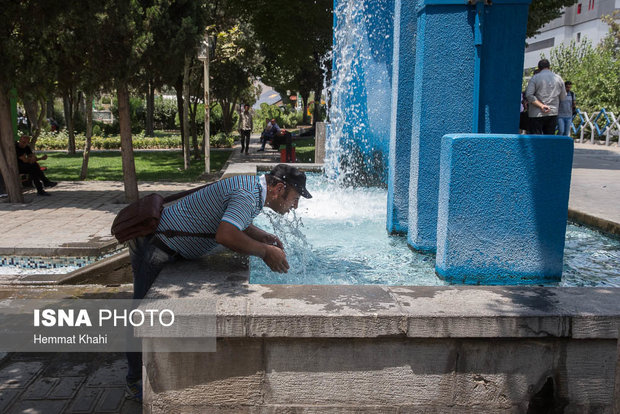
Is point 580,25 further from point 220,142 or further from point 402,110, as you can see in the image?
point 402,110

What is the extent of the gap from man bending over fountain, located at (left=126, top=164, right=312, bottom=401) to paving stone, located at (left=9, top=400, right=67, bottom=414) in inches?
15.7

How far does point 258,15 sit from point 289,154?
463cm

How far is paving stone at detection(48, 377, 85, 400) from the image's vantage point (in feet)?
11.7

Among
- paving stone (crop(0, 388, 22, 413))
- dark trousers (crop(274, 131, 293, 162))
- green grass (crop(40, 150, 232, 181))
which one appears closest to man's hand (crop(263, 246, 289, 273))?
paving stone (crop(0, 388, 22, 413))

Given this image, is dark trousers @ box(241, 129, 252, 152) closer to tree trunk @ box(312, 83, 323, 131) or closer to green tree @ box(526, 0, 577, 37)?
green tree @ box(526, 0, 577, 37)

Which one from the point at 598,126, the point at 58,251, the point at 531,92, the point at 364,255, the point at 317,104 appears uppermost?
the point at 317,104

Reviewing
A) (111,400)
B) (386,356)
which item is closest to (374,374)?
(386,356)

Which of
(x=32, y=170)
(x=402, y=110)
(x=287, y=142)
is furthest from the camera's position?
(x=287, y=142)

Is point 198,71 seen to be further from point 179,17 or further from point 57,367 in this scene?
point 57,367

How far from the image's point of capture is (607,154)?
18.7 metres

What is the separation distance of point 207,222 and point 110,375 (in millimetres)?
1371

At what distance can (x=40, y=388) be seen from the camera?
3.66 meters

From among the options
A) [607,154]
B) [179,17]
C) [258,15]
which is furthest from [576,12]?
[179,17]

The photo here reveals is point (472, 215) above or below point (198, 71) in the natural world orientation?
below
